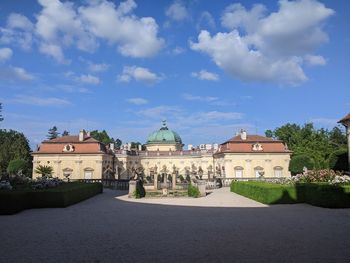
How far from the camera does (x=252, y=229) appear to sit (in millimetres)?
10609

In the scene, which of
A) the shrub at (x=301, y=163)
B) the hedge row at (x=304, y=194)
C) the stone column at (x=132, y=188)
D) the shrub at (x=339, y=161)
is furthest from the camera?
the shrub at (x=301, y=163)

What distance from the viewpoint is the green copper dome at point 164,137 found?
241 feet

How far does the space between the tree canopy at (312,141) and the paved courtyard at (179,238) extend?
3404cm

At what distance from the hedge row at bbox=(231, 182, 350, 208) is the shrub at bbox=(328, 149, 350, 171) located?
2198cm

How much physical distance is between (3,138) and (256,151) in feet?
181

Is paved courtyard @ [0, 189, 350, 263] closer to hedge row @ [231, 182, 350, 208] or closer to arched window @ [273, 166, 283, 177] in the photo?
hedge row @ [231, 182, 350, 208]

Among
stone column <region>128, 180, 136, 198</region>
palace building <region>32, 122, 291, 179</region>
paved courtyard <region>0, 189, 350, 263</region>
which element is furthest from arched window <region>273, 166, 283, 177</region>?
paved courtyard <region>0, 189, 350, 263</region>

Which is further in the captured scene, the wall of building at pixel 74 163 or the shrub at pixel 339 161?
the wall of building at pixel 74 163

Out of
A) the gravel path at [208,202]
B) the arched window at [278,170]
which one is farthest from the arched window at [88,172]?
the gravel path at [208,202]

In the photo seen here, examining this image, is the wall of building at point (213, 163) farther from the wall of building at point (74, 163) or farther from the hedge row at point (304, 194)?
the hedge row at point (304, 194)

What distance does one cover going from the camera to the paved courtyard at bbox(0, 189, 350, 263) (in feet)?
24.6

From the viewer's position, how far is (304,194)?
1845 centimetres

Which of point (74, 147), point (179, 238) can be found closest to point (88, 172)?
point (74, 147)

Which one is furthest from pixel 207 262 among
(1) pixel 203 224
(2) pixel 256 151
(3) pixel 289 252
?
(2) pixel 256 151
